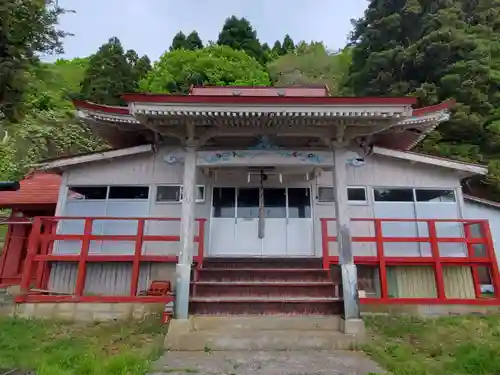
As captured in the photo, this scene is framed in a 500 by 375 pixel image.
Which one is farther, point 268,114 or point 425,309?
point 425,309

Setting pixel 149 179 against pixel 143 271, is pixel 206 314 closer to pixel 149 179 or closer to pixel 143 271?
pixel 143 271

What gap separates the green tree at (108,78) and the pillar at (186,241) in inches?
712

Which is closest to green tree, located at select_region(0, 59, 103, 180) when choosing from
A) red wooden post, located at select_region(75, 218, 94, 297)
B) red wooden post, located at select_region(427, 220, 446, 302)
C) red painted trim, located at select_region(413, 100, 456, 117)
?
red wooden post, located at select_region(75, 218, 94, 297)

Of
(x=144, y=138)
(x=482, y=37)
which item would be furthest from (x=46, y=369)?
(x=482, y=37)

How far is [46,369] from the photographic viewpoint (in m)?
3.65

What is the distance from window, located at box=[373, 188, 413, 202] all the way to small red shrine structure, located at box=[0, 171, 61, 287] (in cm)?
775

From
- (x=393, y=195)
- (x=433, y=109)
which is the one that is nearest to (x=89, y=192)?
(x=393, y=195)

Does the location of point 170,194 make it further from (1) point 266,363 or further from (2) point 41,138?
(2) point 41,138

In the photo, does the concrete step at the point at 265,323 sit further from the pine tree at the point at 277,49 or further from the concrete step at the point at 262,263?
the pine tree at the point at 277,49

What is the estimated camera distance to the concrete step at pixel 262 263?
23.0ft

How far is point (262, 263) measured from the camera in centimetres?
717

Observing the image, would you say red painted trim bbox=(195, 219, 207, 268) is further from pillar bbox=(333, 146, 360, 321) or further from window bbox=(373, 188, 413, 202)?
window bbox=(373, 188, 413, 202)

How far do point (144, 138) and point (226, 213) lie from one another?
8.94 feet

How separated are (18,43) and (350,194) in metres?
8.73
